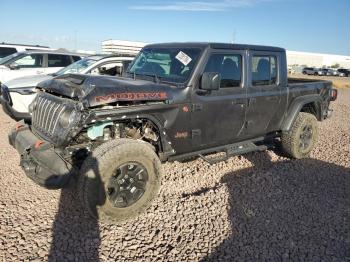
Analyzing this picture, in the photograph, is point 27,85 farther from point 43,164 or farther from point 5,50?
point 5,50

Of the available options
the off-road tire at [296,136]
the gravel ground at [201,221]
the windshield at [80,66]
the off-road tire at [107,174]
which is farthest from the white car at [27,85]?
the off-road tire at [107,174]

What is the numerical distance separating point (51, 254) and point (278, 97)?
13.2 feet

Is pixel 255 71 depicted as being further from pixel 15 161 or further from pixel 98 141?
pixel 15 161

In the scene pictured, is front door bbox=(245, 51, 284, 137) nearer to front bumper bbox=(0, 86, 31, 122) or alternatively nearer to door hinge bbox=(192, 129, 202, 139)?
door hinge bbox=(192, 129, 202, 139)

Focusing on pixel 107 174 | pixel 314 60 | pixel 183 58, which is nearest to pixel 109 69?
pixel 183 58

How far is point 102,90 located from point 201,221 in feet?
5.98

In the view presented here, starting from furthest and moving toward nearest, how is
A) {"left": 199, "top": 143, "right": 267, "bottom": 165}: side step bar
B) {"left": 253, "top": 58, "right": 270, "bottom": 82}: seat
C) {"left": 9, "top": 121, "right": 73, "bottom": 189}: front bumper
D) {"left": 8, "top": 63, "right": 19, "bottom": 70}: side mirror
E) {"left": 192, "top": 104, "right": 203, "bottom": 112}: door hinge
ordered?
1. {"left": 8, "top": 63, "right": 19, "bottom": 70}: side mirror
2. {"left": 253, "top": 58, "right": 270, "bottom": 82}: seat
3. {"left": 199, "top": 143, "right": 267, "bottom": 165}: side step bar
4. {"left": 192, "top": 104, "right": 203, "bottom": 112}: door hinge
5. {"left": 9, "top": 121, "right": 73, "bottom": 189}: front bumper

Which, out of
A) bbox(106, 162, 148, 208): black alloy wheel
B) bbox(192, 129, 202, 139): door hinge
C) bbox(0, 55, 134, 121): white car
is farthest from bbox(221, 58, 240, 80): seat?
bbox(0, 55, 134, 121): white car

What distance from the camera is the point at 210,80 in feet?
13.6

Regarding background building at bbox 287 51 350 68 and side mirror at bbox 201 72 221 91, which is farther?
background building at bbox 287 51 350 68

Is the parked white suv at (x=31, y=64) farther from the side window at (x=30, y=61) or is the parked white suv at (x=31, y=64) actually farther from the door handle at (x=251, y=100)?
the door handle at (x=251, y=100)

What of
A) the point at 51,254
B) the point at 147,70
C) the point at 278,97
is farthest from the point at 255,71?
the point at 51,254

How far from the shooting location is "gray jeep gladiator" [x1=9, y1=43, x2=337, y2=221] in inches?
142

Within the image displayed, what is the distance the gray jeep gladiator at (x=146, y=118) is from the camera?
11.9ft
